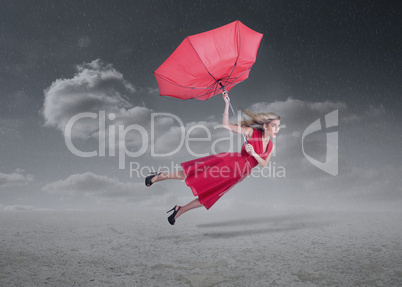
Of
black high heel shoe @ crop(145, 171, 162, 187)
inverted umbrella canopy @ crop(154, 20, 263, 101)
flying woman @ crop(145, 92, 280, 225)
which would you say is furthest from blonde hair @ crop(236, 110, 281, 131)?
black high heel shoe @ crop(145, 171, 162, 187)

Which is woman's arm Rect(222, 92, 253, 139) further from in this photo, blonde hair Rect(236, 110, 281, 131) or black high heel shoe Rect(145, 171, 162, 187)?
black high heel shoe Rect(145, 171, 162, 187)

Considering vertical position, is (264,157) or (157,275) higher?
(264,157)

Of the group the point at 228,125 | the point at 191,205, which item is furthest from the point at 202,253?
the point at 228,125

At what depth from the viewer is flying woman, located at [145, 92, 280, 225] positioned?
19.4 feet

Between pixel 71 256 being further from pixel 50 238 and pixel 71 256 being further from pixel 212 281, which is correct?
pixel 212 281

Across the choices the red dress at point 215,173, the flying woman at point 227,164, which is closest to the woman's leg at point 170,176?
the flying woman at point 227,164

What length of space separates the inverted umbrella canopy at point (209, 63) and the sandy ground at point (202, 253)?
338 centimetres

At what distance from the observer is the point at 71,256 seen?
5855mm

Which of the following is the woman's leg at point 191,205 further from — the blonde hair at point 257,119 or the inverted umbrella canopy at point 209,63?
the inverted umbrella canopy at point 209,63

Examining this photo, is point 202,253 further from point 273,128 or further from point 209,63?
point 209,63

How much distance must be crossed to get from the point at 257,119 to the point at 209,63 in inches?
59.5

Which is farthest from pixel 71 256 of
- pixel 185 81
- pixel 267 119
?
pixel 267 119

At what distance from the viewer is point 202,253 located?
237 inches

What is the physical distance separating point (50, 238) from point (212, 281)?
15.3ft
